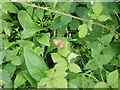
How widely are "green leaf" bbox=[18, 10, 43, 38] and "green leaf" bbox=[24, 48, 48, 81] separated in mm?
200

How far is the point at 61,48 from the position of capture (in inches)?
52.7

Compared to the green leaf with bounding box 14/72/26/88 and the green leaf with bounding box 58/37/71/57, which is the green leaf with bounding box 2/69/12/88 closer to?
the green leaf with bounding box 14/72/26/88

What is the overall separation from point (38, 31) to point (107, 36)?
49cm

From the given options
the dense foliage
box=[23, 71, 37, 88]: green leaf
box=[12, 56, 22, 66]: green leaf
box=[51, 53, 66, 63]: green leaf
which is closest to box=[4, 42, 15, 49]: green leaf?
the dense foliage

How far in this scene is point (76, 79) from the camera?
1.29 meters

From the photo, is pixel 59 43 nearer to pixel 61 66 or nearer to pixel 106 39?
pixel 61 66

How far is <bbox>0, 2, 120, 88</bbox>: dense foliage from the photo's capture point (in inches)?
49.4

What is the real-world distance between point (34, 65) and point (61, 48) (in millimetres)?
184

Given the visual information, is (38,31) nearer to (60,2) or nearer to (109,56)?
(60,2)

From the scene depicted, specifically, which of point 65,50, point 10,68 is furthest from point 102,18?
point 10,68

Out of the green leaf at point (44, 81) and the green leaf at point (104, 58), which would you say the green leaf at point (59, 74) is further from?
the green leaf at point (104, 58)

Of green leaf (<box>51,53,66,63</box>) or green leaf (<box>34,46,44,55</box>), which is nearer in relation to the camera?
green leaf (<box>51,53,66,63</box>)

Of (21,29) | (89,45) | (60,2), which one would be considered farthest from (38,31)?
(89,45)

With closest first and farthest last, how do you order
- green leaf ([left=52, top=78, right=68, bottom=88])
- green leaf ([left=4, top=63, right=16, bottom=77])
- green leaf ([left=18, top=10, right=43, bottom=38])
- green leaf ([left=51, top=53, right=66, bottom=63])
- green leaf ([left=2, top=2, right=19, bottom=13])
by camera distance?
1. green leaf ([left=52, top=78, right=68, bottom=88])
2. green leaf ([left=51, top=53, right=66, bottom=63])
3. green leaf ([left=4, top=63, right=16, bottom=77])
4. green leaf ([left=18, top=10, right=43, bottom=38])
5. green leaf ([left=2, top=2, right=19, bottom=13])
